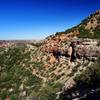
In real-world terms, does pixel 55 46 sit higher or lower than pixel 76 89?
higher

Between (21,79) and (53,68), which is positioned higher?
(53,68)

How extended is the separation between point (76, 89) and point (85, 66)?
11191 mm

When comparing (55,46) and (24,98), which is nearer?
(24,98)

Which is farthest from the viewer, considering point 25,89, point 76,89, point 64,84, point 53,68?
point 53,68

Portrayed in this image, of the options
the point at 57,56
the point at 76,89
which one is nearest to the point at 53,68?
the point at 57,56

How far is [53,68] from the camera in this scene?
3041 inches

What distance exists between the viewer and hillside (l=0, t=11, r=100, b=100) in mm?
65500

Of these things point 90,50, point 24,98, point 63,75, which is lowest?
point 24,98

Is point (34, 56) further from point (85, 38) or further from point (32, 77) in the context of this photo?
point (85, 38)

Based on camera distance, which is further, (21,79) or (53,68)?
(21,79)

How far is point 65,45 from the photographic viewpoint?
8156 cm

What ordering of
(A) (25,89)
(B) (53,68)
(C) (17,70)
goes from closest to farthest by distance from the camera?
(A) (25,89) → (B) (53,68) → (C) (17,70)

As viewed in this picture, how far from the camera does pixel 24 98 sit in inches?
2682

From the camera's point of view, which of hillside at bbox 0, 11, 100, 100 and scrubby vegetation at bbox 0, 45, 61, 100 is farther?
scrubby vegetation at bbox 0, 45, 61, 100
